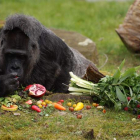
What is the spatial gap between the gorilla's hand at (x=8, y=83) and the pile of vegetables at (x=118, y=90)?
0.91 meters

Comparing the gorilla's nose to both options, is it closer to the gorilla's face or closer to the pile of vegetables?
the gorilla's face

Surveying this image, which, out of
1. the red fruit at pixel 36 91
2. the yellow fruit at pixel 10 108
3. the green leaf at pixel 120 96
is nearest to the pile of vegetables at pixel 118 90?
the green leaf at pixel 120 96

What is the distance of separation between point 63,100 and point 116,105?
84 cm

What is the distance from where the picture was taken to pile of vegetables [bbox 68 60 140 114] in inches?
212

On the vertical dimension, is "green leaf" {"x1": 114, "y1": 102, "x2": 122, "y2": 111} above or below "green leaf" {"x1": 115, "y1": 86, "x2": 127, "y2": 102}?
below

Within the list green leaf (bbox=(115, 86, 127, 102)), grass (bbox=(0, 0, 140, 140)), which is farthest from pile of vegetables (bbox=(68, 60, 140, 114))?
grass (bbox=(0, 0, 140, 140))

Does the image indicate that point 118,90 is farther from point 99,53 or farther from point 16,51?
point 99,53

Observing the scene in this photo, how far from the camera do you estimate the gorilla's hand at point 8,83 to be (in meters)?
5.38

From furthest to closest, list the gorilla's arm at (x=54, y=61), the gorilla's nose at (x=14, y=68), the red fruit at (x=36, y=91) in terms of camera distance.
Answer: the gorilla's arm at (x=54, y=61) < the gorilla's nose at (x=14, y=68) < the red fruit at (x=36, y=91)

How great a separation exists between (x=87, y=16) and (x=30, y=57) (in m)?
8.32

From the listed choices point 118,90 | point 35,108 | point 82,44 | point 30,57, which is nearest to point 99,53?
point 82,44

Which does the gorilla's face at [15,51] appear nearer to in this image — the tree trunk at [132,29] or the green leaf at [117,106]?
the green leaf at [117,106]

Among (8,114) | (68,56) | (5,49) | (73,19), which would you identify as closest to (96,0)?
(73,19)

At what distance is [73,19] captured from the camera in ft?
45.2
